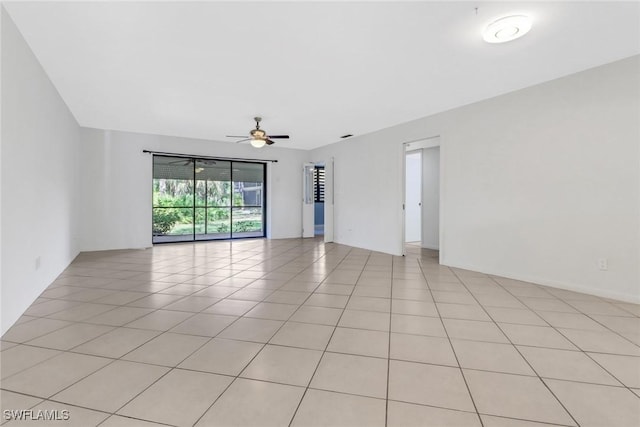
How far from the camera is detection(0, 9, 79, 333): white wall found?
7.88 feet

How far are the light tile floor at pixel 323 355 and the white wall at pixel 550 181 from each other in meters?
0.43

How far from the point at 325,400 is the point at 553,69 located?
418 cm

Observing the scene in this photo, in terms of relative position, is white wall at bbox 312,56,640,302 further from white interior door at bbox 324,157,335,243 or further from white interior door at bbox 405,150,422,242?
white interior door at bbox 324,157,335,243

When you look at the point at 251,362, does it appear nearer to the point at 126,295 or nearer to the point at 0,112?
the point at 126,295

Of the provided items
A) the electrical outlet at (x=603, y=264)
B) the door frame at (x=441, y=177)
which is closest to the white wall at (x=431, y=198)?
the door frame at (x=441, y=177)

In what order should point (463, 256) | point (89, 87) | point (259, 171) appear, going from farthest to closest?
point (259, 171), point (463, 256), point (89, 87)

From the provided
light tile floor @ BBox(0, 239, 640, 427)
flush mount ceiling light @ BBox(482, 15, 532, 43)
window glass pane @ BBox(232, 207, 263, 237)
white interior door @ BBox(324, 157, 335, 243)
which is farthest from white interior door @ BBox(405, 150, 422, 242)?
flush mount ceiling light @ BBox(482, 15, 532, 43)

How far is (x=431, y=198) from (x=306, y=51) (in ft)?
16.0

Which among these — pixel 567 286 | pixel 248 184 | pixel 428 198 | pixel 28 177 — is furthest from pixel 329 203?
pixel 28 177

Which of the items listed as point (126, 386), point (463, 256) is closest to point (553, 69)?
point (463, 256)

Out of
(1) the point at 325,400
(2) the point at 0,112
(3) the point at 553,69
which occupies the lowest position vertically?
(1) the point at 325,400

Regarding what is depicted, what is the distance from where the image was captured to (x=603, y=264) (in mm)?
3264

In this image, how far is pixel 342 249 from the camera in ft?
22.0

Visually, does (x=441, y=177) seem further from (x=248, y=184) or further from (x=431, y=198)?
(x=248, y=184)
